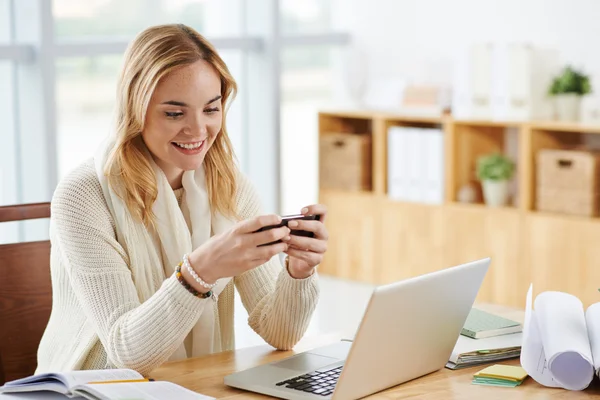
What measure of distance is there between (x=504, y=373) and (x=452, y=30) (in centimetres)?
362

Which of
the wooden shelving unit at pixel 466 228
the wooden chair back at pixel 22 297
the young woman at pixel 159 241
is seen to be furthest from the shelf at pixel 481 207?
the wooden chair back at pixel 22 297

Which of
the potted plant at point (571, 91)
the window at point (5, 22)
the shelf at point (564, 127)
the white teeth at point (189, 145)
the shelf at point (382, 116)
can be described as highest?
the window at point (5, 22)

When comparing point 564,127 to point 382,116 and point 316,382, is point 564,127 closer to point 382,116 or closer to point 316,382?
point 382,116

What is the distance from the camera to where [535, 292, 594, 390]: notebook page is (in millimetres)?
1575

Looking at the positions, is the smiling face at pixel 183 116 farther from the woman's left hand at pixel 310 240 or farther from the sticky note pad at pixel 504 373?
the sticky note pad at pixel 504 373

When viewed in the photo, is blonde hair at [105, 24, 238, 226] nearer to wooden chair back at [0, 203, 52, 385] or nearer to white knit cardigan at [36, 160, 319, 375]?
white knit cardigan at [36, 160, 319, 375]

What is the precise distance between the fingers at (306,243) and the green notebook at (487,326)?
1.08 feet

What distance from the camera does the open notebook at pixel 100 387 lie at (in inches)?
57.4

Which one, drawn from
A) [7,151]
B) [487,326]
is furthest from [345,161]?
[487,326]

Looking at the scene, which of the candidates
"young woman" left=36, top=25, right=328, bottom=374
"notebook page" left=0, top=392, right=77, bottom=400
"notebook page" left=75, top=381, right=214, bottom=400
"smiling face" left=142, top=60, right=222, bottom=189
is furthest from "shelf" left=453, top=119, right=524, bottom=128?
"notebook page" left=0, top=392, right=77, bottom=400

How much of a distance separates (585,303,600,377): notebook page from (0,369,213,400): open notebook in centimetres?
63

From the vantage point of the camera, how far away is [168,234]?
2.04 metres

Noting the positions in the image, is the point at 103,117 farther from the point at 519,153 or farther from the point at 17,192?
the point at 519,153

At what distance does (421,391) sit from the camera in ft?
5.28
